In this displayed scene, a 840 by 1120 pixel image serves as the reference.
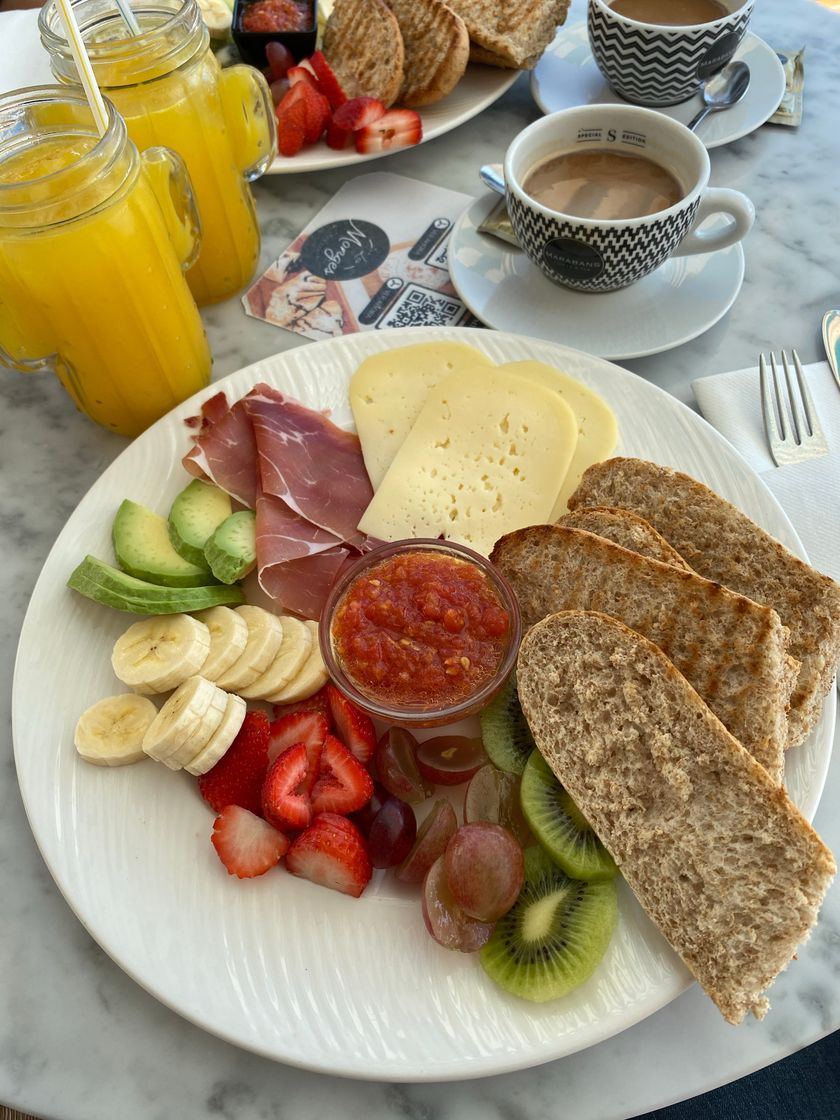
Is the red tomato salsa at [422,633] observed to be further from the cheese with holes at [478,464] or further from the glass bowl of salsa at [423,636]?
the cheese with holes at [478,464]

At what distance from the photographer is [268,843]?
1.42m

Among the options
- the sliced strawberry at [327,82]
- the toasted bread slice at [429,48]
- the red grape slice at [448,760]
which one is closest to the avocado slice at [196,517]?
the red grape slice at [448,760]

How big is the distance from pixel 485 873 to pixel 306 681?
1.68ft

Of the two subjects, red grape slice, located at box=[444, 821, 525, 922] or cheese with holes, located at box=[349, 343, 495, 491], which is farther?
cheese with holes, located at box=[349, 343, 495, 491]

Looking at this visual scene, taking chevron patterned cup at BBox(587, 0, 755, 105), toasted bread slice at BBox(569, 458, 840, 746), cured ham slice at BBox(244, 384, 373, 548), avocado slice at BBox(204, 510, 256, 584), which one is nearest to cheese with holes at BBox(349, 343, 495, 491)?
cured ham slice at BBox(244, 384, 373, 548)

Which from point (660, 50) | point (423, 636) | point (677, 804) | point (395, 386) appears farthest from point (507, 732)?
point (660, 50)

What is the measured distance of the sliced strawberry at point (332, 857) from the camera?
1379 mm

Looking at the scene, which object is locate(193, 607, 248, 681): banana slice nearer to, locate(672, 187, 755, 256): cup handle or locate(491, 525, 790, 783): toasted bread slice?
locate(491, 525, 790, 783): toasted bread slice

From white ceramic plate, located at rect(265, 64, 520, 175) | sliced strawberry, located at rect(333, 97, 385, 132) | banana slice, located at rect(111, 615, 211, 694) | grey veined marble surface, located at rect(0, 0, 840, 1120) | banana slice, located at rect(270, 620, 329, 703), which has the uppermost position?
sliced strawberry, located at rect(333, 97, 385, 132)

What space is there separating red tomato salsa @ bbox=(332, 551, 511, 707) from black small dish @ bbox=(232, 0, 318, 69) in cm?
175

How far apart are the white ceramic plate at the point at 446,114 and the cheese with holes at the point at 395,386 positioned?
2.51 ft

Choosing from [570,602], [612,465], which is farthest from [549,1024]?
[612,465]

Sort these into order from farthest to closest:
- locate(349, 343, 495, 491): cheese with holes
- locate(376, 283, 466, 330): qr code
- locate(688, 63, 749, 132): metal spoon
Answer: locate(688, 63, 749, 132): metal spoon
locate(376, 283, 466, 330): qr code
locate(349, 343, 495, 491): cheese with holes

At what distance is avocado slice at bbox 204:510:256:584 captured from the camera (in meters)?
1.70
